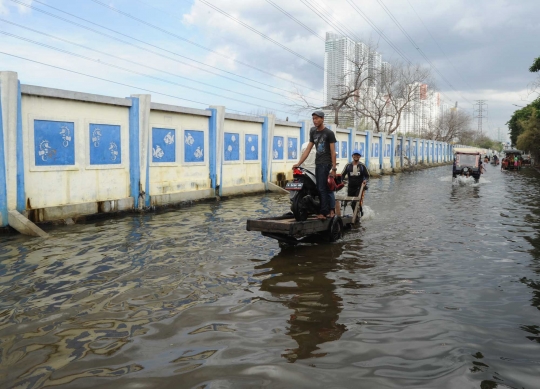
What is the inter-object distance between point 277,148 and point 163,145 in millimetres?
7832

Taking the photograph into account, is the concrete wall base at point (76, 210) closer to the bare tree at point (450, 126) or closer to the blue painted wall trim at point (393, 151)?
the blue painted wall trim at point (393, 151)

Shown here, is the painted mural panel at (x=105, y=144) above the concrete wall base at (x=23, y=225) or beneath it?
above

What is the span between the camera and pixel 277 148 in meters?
21.0

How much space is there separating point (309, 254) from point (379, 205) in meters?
7.82

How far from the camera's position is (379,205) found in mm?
14617

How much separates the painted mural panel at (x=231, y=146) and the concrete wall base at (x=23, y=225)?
8.83m

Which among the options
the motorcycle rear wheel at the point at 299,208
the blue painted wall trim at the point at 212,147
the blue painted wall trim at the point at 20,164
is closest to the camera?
the motorcycle rear wheel at the point at 299,208

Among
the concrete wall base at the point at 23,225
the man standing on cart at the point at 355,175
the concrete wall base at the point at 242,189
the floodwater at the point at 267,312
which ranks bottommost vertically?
the floodwater at the point at 267,312

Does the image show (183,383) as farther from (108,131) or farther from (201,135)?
(201,135)

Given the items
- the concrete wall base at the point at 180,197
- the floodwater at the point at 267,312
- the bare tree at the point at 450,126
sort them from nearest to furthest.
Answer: the floodwater at the point at 267,312
the concrete wall base at the point at 180,197
the bare tree at the point at 450,126

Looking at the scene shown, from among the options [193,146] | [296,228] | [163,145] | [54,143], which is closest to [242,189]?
[193,146]

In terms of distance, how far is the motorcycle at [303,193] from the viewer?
758cm

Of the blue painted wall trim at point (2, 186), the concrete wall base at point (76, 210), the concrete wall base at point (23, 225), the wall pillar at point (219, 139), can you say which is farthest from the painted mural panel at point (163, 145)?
the concrete wall base at point (23, 225)

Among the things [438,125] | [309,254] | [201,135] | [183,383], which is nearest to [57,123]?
[201,135]
